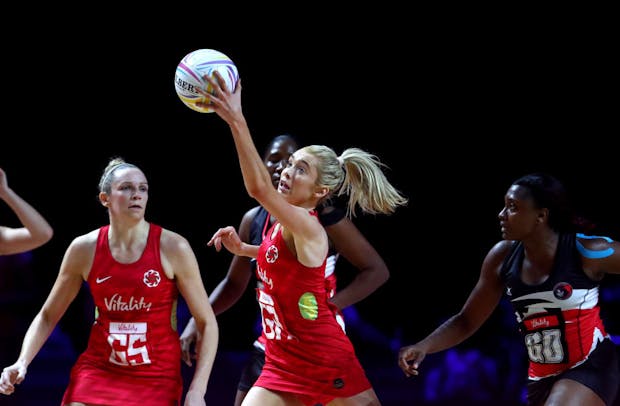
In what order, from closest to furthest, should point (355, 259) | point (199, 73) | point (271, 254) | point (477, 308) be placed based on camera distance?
point (199, 73), point (271, 254), point (477, 308), point (355, 259)

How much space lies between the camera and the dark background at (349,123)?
634 cm

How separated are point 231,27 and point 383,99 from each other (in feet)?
3.97

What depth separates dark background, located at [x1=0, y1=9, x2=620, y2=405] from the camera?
20.8 feet

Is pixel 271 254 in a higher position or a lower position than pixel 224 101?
lower

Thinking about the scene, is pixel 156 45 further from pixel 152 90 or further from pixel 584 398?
pixel 584 398

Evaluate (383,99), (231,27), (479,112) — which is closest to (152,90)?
(231,27)

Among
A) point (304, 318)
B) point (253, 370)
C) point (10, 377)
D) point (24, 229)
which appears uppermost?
point (24, 229)

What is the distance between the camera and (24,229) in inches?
137

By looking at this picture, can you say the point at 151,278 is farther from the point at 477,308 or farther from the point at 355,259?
the point at 477,308

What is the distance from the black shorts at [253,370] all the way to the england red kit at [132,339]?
0.51 meters

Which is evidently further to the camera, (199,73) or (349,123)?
(349,123)

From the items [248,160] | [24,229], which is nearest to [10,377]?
[24,229]

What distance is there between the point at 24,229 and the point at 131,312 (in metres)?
0.53

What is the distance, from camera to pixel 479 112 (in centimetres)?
650
